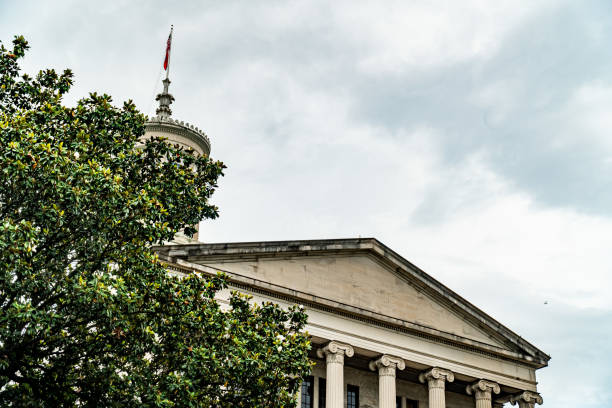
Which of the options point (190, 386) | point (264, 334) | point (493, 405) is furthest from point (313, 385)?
point (190, 386)

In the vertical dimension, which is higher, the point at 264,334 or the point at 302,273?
the point at 302,273

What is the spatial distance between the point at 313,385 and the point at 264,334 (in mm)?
14306

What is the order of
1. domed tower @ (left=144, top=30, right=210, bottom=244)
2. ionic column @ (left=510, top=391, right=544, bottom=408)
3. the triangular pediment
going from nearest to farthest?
the triangular pediment, ionic column @ (left=510, top=391, right=544, bottom=408), domed tower @ (left=144, top=30, right=210, bottom=244)

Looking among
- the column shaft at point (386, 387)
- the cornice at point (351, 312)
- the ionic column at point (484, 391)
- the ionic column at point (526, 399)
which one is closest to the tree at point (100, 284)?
the cornice at point (351, 312)

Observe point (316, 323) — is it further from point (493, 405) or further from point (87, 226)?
point (87, 226)

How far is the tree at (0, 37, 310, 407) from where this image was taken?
15.0m

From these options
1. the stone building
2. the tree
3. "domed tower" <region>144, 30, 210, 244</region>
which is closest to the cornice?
the stone building

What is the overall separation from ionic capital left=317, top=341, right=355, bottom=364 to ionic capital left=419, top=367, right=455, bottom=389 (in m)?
4.22

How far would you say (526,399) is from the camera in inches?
1373

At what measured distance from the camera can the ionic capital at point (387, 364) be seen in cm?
3152

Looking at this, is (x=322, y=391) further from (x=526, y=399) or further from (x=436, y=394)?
(x=526, y=399)

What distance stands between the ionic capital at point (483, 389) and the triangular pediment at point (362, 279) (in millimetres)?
1819

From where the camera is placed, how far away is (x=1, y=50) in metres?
17.5

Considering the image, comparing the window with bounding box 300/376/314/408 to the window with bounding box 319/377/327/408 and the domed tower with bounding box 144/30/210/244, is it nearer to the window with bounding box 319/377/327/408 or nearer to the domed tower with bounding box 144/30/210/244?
the window with bounding box 319/377/327/408
